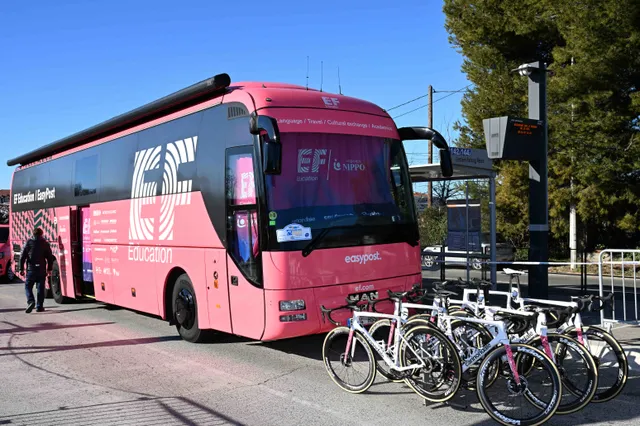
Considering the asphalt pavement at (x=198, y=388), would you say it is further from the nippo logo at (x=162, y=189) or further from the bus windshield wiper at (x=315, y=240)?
the nippo logo at (x=162, y=189)

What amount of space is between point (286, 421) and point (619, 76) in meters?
19.4

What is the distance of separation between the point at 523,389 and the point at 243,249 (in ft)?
12.1

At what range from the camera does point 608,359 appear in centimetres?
604

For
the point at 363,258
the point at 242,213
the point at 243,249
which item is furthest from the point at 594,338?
the point at 242,213

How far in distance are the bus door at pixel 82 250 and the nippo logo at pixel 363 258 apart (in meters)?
7.05

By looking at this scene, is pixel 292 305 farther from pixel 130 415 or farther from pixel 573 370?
pixel 573 370

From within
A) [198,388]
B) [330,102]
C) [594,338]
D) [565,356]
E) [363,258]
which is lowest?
[198,388]

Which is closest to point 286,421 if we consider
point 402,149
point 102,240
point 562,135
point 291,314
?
point 291,314

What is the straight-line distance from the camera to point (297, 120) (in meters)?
7.65

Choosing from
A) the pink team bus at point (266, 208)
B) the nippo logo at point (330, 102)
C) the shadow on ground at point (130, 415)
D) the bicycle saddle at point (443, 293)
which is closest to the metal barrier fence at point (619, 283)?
the bicycle saddle at point (443, 293)

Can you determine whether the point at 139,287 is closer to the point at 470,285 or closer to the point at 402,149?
the point at 402,149

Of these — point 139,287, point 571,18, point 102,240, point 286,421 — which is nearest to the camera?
point 286,421

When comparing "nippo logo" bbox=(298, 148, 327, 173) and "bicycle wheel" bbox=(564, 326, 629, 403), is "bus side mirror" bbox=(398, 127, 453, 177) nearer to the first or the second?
"nippo logo" bbox=(298, 148, 327, 173)

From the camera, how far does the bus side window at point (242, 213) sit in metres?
7.38
